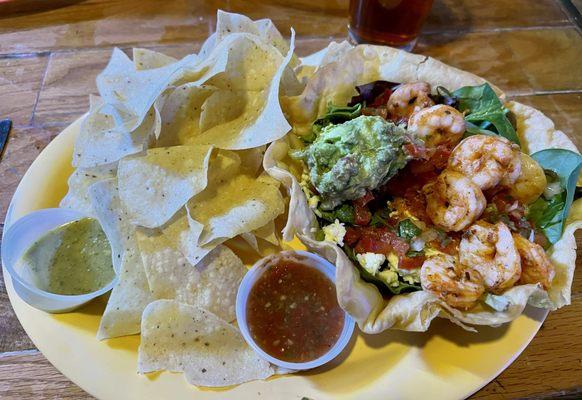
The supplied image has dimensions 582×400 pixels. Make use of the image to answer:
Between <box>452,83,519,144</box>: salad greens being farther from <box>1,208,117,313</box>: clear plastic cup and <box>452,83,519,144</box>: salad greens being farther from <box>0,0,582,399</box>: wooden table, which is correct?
<box>1,208,117,313</box>: clear plastic cup

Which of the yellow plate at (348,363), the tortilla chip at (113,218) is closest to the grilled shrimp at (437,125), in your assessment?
the yellow plate at (348,363)

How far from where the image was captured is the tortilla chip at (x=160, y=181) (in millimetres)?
1736

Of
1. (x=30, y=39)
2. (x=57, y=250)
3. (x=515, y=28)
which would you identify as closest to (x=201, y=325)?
(x=57, y=250)

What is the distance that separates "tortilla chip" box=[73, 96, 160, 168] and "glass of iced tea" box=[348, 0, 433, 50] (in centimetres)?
146

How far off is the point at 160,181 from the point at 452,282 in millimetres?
1112

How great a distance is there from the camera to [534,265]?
1.57 metres

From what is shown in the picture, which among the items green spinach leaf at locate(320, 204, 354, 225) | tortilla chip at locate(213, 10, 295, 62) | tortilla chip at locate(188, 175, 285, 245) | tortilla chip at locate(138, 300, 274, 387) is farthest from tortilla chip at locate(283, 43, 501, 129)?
tortilla chip at locate(138, 300, 274, 387)

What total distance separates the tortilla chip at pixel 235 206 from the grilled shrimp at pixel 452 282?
1.96ft

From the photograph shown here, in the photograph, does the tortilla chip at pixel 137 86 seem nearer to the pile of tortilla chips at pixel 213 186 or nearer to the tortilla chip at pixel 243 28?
the pile of tortilla chips at pixel 213 186

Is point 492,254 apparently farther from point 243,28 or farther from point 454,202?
point 243,28

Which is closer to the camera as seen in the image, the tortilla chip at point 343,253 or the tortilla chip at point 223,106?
the tortilla chip at point 343,253

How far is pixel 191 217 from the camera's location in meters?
1.76

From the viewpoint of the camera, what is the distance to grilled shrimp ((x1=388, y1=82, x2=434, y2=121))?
6.31 feet

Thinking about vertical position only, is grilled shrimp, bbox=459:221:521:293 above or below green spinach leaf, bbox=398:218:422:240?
above
